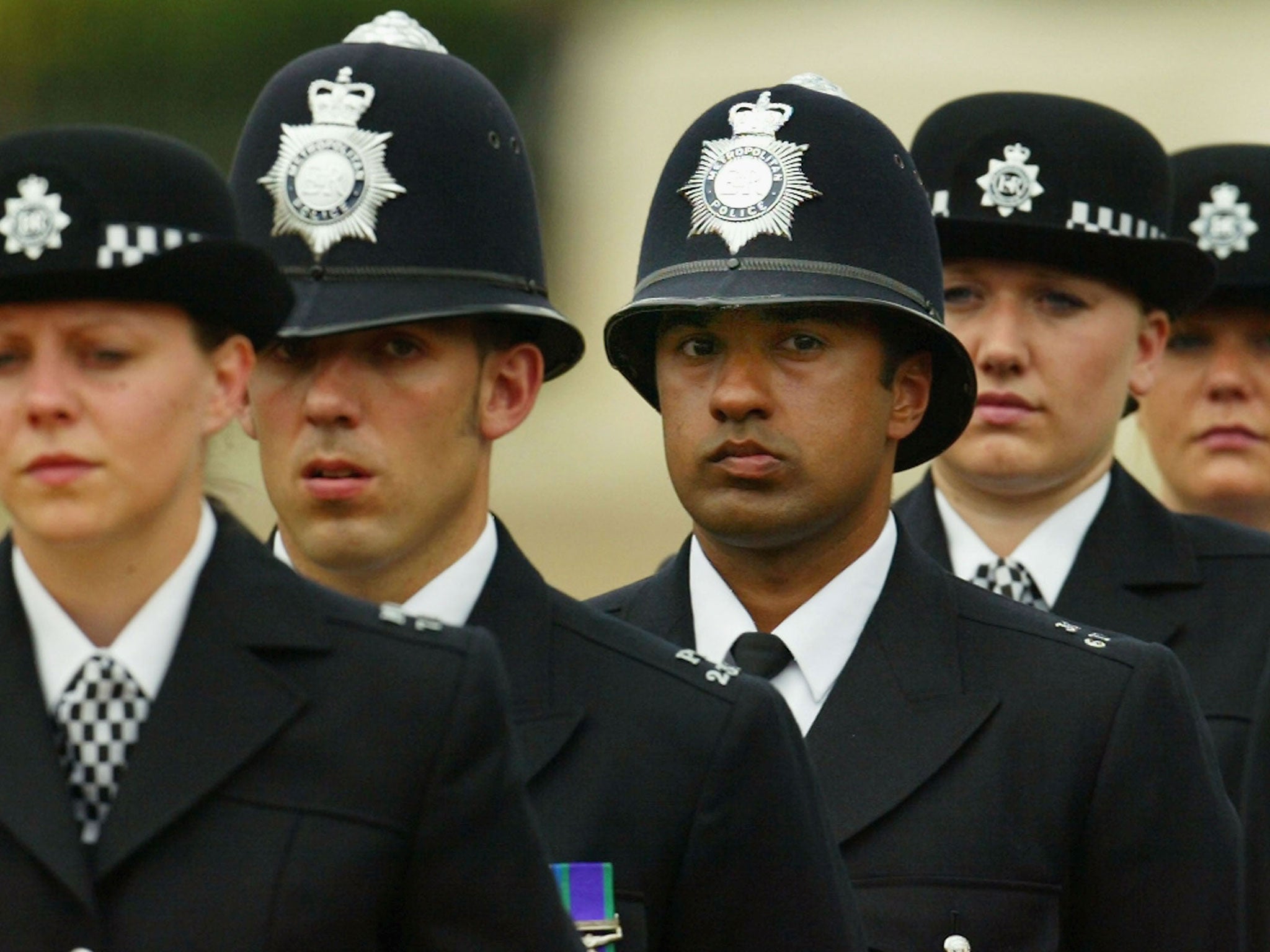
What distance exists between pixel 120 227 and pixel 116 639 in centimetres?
59

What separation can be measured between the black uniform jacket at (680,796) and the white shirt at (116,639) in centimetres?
105

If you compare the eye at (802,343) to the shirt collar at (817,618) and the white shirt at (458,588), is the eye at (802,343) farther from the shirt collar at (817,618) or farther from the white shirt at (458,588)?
the white shirt at (458,588)

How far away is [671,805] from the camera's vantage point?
5.56 m

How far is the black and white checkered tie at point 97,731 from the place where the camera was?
15.1 feet

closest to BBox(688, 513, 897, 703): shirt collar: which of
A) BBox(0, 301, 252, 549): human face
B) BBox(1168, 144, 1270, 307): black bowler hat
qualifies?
BBox(0, 301, 252, 549): human face

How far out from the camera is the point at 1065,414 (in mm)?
7594

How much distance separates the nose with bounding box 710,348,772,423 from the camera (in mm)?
6219

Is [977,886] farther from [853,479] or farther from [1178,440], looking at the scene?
[1178,440]

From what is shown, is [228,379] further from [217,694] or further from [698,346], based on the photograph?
[698,346]

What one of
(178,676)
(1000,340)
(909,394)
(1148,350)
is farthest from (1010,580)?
(178,676)

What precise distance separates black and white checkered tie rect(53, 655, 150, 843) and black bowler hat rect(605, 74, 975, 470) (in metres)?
1.95

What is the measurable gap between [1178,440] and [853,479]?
2.69 meters

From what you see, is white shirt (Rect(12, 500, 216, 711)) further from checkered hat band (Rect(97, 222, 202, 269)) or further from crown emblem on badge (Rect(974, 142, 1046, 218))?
crown emblem on badge (Rect(974, 142, 1046, 218))

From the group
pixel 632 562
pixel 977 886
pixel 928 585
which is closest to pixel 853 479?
pixel 928 585
